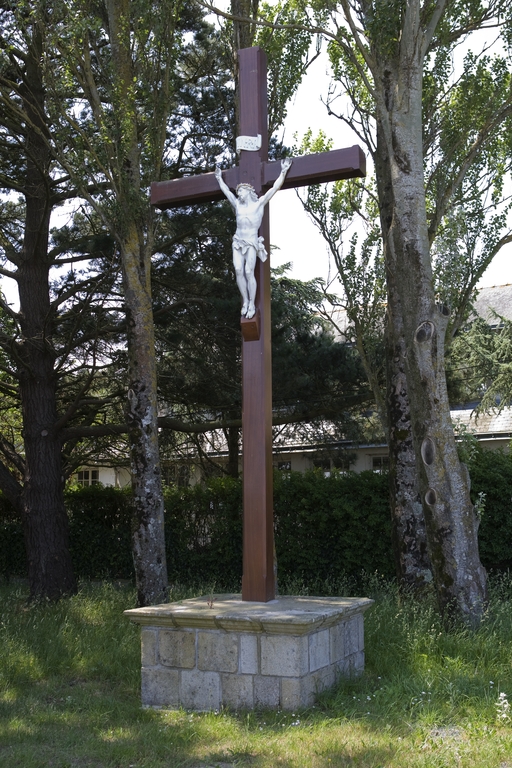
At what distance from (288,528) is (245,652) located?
5469 mm

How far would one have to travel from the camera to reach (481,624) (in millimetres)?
5984

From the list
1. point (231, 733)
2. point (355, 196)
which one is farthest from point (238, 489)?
point (231, 733)

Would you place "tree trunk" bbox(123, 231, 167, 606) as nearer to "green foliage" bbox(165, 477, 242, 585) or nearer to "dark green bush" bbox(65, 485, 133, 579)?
"green foliage" bbox(165, 477, 242, 585)

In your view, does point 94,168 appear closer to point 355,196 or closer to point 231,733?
point 355,196

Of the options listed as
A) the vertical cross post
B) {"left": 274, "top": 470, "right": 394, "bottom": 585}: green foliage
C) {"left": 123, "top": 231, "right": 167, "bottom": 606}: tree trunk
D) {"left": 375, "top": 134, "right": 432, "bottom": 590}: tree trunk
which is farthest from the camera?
{"left": 274, "top": 470, "right": 394, "bottom": 585}: green foliage

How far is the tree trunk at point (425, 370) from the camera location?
6242mm

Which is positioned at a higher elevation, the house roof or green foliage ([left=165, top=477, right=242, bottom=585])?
the house roof

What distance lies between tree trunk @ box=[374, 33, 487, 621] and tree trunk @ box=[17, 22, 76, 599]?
5286mm

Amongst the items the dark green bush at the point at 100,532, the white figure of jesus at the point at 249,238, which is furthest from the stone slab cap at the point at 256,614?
the dark green bush at the point at 100,532

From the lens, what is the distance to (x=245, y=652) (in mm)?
5035

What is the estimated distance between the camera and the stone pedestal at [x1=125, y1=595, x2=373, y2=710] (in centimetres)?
489

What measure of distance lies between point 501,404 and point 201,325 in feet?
20.5

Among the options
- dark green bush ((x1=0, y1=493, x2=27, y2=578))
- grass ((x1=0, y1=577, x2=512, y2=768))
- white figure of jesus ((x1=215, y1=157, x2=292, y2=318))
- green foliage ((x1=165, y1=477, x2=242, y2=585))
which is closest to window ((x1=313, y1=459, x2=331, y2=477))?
green foliage ((x1=165, y1=477, x2=242, y2=585))

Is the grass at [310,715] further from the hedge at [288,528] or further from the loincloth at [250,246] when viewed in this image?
the loincloth at [250,246]
